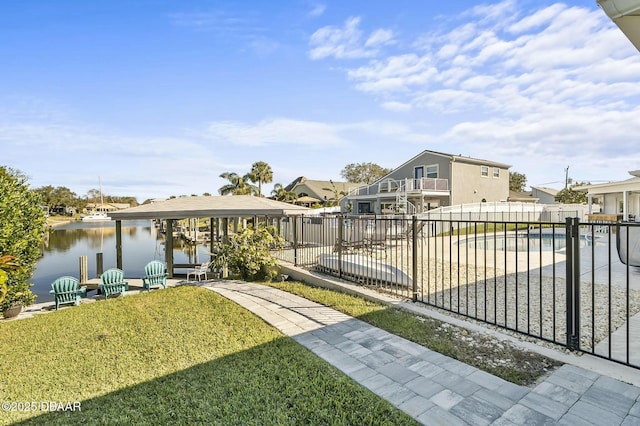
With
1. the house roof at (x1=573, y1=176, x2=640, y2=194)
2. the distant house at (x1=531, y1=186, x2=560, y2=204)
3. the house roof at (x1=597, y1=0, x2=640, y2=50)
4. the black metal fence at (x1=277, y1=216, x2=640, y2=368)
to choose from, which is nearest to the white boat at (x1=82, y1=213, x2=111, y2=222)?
the black metal fence at (x1=277, y1=216, x2=640, y2=368)

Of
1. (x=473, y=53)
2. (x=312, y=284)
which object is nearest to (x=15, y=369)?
(x=312, y=284)

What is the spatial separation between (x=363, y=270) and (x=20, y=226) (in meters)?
8.05

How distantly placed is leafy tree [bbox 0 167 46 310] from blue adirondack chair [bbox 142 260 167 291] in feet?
8.73

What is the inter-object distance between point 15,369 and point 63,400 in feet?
4.91

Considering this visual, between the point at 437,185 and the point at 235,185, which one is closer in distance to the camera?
the point at 437,185

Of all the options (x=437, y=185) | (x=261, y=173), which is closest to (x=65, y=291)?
(x=437, y=185)

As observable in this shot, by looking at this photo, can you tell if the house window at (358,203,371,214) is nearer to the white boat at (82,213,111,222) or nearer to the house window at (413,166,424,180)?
the house window at (413,166,424,180)

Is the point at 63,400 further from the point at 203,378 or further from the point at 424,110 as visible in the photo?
the point at 424,110

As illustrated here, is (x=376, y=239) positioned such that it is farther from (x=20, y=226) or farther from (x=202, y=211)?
(x=20, y=226)

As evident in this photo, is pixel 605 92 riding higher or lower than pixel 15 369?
higher

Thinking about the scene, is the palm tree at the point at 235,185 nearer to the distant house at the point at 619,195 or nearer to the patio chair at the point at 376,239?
the patio chair at the point at 376,239

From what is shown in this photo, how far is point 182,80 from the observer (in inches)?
488

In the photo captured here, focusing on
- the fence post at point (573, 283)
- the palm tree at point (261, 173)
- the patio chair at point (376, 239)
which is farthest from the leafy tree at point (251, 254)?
the palm tree at point (261, 173)

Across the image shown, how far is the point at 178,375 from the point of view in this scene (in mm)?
3631
